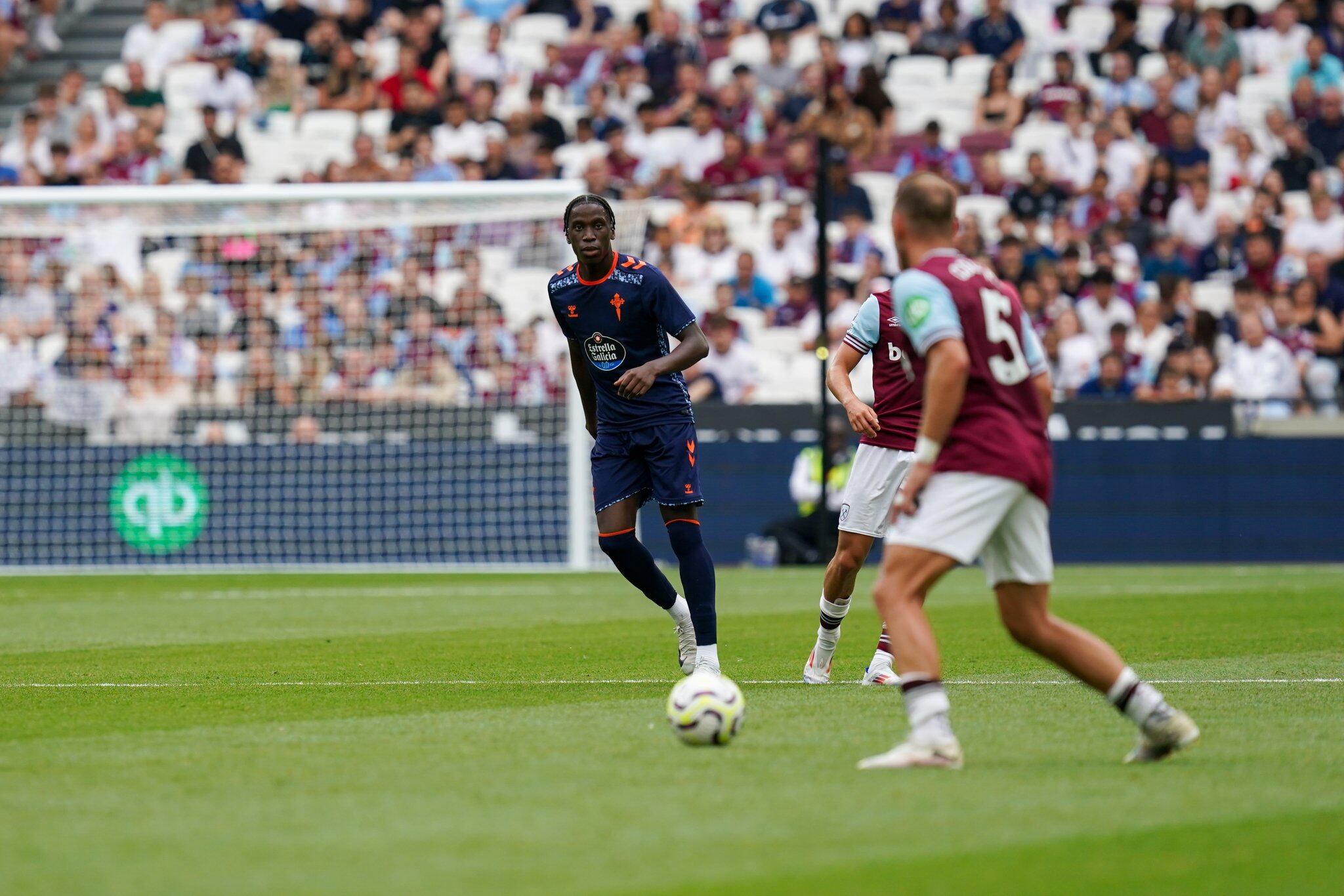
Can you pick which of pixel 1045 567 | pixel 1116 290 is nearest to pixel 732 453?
pixel 1116 290

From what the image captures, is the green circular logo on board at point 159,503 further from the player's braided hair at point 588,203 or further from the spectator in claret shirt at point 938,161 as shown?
the player's braided hair at point 588,203

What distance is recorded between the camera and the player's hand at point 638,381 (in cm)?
922

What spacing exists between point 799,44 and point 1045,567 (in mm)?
20564

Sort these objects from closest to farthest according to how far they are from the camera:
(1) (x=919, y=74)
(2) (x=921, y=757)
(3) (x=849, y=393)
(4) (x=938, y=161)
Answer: (2) (x=921, y=757) < (3) (x=849, y=393) < (4) (x=938, y=161) < (1) (x=919, y=74)

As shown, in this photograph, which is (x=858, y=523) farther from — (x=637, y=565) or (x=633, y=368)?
(x=633, y=368)

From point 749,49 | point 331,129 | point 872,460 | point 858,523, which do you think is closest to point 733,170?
point 749,49

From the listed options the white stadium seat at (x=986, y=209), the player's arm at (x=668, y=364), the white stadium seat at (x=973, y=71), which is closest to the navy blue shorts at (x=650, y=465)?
the player's arm at (x=668, y=364)

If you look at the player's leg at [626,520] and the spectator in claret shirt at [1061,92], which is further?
the spectator in claret shirt at [1061,92]

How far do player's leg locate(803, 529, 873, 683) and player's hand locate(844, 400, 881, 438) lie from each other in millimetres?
577

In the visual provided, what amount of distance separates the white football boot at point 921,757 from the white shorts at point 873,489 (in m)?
3.46

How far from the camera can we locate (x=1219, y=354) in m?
21.4

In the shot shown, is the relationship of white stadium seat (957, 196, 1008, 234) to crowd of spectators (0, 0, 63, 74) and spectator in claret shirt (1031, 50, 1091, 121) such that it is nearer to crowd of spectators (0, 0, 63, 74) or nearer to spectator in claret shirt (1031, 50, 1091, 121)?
spectator in claret shirt (1031, 50, 1091, 121)

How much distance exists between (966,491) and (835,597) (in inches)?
132

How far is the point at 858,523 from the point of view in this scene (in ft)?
32.4
